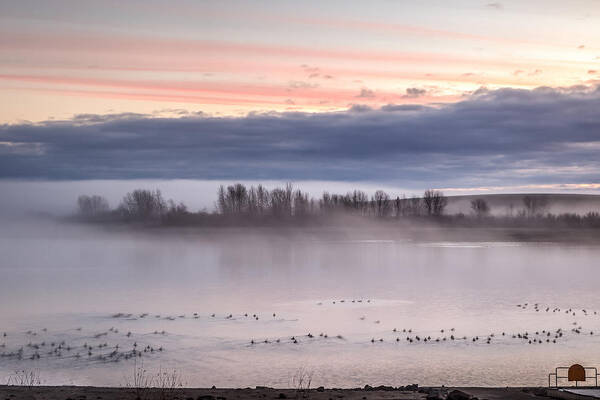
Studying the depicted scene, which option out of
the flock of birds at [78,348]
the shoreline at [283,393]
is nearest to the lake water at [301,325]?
the flock of birds at [78,348]

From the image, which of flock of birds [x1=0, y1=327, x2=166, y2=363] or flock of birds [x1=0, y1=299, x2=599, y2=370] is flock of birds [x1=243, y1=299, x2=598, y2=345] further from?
flock of birds [x1=0, y1=327, x2=166, y2=363]

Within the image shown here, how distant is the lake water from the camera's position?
21.1m

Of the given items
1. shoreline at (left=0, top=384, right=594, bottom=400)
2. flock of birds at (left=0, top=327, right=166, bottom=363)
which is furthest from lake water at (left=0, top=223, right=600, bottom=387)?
shoreline at (left=0, top=384, right=594, bottom=400)

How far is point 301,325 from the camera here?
2845 cm

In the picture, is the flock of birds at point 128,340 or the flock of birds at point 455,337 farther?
the flock of birds at point 455,337

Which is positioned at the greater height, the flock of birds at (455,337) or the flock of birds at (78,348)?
the flock of birds at (78,348)

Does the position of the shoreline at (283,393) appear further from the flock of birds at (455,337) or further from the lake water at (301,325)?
the flock of birds at (455,337)

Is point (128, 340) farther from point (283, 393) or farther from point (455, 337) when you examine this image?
point (455, 337)

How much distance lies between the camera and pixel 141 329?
89.2ft

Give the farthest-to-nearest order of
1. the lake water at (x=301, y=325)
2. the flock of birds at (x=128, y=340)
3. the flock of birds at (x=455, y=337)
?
1. the flock of birds at (x=455, y=337)
2. the flock of birds at (x=128, y=340)
3. the lake water at (x=301, y=325)

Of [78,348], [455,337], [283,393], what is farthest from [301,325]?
[283,393]

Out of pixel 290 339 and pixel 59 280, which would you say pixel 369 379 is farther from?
pixel 59 280

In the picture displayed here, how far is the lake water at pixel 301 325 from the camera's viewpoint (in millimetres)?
21094

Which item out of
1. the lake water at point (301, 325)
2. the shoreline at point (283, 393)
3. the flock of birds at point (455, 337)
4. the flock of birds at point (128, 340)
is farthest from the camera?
the flock of birds at point (455, 337)
